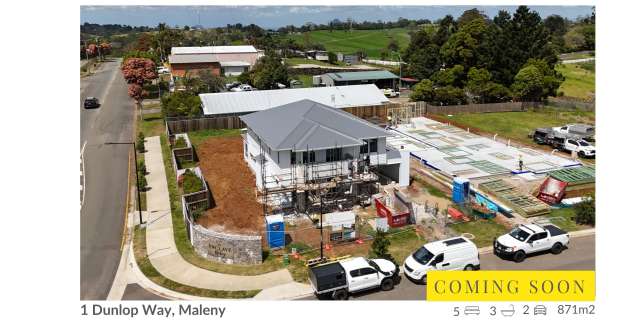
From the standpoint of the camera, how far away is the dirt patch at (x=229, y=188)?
1272 inches

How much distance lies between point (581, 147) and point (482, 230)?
70.3 ft

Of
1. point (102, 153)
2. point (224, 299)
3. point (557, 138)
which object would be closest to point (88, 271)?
point (224, 299)

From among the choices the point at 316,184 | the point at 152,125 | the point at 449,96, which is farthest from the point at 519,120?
the point at 152,125

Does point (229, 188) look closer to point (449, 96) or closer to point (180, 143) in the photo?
point (180, 143)

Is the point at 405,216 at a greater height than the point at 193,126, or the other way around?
the point at 193,126

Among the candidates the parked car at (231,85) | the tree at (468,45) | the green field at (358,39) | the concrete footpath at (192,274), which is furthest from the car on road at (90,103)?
the green field at (358,39)

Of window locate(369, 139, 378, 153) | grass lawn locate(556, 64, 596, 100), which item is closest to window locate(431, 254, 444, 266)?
window locate(369, 139, 378, 153)

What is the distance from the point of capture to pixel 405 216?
3147cm

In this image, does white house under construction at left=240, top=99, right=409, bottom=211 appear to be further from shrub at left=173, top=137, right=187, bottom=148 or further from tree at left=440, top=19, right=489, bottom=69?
tree at left=440, top=19, right=489, bottom=69

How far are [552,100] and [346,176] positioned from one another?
158 feet

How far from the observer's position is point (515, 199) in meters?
35.5

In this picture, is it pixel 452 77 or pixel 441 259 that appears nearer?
pixel 441 259

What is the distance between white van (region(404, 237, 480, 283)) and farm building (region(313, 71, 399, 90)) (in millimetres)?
60470

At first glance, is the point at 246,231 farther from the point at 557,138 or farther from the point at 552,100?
the point at 552,100
